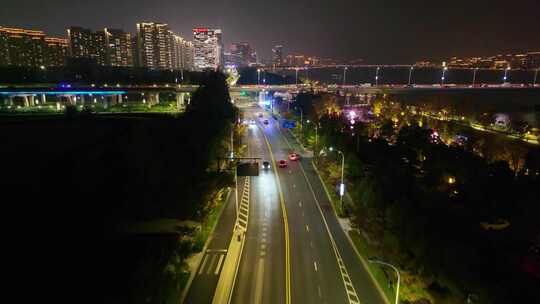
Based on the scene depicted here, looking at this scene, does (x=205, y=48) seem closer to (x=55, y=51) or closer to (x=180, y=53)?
(x=180, y=53)

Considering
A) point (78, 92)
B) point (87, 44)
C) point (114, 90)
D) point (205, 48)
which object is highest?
point (205, 48)

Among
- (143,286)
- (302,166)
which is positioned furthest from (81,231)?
(302,166)

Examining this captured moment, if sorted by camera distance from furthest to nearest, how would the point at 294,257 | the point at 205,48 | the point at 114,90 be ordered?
the point at 205,48 < the point at 114,90 < the point at 294,257

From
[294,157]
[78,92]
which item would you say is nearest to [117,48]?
[78,92]

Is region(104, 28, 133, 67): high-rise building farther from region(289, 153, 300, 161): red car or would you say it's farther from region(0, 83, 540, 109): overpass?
region(289, 153, 300, 161): red car

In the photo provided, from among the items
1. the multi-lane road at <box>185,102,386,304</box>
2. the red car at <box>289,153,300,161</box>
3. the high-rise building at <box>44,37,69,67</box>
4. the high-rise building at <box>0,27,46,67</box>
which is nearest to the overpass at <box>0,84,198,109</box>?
the high-rise building at <box>0,27,46,67</box>

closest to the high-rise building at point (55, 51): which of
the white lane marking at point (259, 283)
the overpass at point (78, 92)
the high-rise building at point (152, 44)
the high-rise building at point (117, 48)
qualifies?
the high-rise building at point (117, 48)
